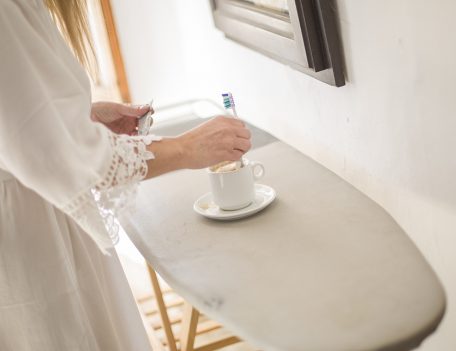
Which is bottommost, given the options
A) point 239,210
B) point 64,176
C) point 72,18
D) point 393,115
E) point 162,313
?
point 162,313

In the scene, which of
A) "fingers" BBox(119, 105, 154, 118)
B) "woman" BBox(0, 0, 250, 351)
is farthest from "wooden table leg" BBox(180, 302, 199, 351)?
"fingers" BBox(119, 105, 154, 118)

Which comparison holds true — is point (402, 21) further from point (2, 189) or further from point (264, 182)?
point (2, 189)

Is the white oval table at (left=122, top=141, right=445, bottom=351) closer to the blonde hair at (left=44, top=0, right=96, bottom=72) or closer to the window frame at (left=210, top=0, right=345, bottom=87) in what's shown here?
the window frame at (left=210, top=0, right=345, bottom=87)

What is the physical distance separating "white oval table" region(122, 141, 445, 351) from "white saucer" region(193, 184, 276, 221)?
1 centimetres

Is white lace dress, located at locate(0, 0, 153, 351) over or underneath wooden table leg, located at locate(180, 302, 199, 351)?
over

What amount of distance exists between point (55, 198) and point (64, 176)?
0.04m

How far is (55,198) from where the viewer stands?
1.03 meters

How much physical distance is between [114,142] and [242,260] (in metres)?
0.28

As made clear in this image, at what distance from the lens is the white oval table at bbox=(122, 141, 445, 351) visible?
0.90 meters

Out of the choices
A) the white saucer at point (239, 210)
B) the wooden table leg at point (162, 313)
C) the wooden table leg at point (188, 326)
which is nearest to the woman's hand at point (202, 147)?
the white saucer at point (239, 210)

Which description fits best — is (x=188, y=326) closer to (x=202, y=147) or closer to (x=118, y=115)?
(x=118, y=115)

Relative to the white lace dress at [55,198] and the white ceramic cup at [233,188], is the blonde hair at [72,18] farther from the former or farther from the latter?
the white ceramic cup at [233,188]

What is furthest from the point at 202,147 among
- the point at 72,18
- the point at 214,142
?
the point at 72,18

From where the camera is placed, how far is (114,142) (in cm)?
109
